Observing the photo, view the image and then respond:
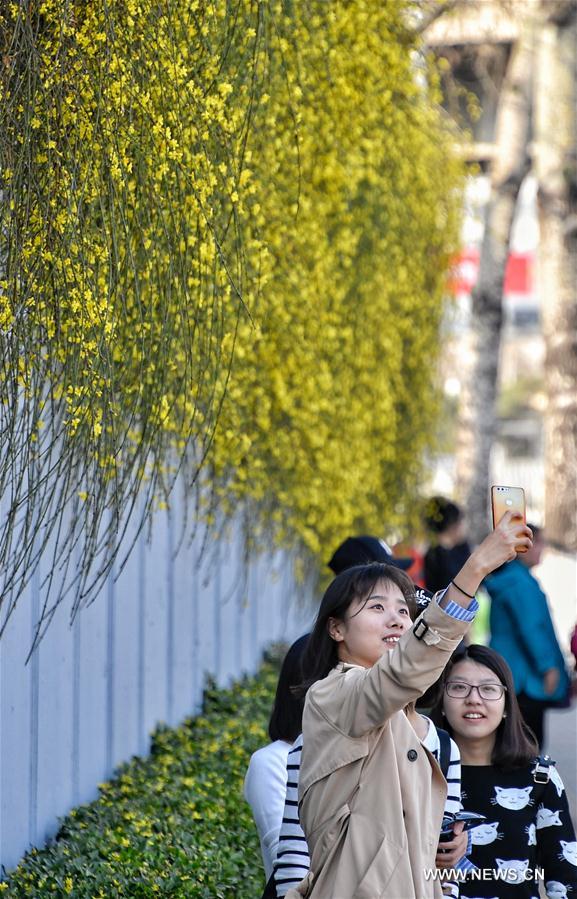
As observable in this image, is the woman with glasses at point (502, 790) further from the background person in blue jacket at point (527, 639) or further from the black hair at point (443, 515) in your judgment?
the black hair at point (443, 515)

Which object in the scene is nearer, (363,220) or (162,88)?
(162,88)

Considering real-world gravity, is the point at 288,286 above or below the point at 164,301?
above

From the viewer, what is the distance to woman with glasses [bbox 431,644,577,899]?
11.2 feet

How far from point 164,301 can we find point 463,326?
9902 mm

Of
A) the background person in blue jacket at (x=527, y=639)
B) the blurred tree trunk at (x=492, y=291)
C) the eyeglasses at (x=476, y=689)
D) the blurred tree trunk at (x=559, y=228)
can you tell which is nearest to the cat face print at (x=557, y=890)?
the eyeglasses at (x=476, y=689)

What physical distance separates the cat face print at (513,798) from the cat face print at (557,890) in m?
0.21

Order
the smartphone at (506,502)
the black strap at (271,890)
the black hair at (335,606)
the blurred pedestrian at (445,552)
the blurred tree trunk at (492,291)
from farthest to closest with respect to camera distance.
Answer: the blurred tree trunk at (492,291) → the blurred pedestrian at (445,552) → the black strap at (271,890) → the black hair at (335,606) → the smartphone at (506,502)

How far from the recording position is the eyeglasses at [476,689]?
11.9 feet

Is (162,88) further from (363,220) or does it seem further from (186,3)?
(363,220)

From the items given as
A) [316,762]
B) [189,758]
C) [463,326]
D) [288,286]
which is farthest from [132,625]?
[463,326]

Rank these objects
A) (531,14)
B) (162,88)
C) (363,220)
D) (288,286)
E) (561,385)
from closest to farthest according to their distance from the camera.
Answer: (162,88) < (288,286) < (363,220) < (531,14) < (561,385)

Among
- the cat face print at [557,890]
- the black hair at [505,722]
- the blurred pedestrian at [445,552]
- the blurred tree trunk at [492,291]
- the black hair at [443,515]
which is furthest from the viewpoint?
the blurred tree trunk at [492,291]

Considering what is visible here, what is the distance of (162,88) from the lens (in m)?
4.00

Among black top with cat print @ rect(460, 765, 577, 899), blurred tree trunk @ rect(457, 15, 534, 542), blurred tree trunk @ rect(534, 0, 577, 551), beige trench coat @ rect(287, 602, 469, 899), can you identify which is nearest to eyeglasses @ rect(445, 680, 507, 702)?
black top with cat print @ rect(460, 765, 577, 899)
